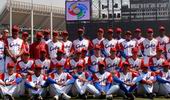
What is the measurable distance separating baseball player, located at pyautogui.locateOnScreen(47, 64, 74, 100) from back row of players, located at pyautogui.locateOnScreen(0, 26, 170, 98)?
0.03 m

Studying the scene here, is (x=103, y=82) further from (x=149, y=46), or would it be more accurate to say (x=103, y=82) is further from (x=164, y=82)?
(x=149, y=46)

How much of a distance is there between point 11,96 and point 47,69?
1.28m

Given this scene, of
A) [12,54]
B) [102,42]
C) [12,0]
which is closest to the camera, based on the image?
[12,54]

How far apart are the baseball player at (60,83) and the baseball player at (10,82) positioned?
0.78 metres

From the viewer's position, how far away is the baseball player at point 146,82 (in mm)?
10555

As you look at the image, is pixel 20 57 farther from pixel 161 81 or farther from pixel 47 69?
pixel 161 81

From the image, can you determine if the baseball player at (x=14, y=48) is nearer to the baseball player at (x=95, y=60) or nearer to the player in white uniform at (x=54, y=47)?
the player in white uniform at (x=54, y=47)

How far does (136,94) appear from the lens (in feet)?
35.9

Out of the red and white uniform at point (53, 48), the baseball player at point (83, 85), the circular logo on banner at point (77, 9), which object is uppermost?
the circular logo on banner at point (77, 9)

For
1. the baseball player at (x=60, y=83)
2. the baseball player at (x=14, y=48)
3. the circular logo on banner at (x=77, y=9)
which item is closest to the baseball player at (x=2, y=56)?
the baseball player at (x=14, y=48)

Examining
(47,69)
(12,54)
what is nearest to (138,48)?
(47,69)

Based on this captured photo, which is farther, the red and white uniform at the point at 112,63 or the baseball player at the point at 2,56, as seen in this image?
the red and white uniform at the point at 112,63

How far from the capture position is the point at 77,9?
2967 centimetres

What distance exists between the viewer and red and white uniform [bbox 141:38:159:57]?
11.7 metres
